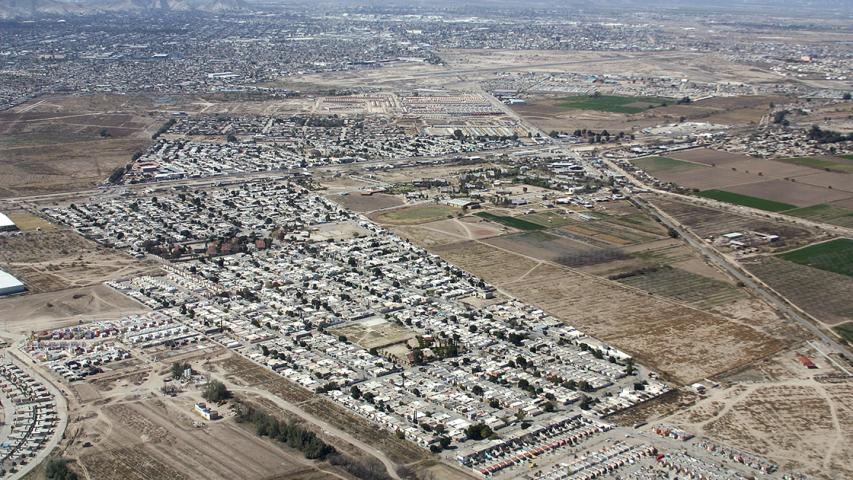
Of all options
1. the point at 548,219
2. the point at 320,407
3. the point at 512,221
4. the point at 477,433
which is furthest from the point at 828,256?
the point at 320,407

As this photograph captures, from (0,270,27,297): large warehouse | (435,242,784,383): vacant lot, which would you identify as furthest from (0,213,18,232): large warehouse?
(435,242,784,383): vacant lot

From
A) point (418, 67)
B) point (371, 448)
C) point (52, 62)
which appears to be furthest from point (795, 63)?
point (371, 448)

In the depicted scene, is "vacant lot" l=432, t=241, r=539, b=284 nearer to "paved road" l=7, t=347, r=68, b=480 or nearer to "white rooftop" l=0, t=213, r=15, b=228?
"paved road" l=7, t=347, r=68, b=480

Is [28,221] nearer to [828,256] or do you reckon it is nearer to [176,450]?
[176,450]

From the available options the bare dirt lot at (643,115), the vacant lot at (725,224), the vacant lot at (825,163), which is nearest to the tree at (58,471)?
the vacant lot at (725,224)

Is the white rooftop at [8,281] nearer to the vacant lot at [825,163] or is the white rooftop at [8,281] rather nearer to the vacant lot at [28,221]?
the vacant lot at [28,221]

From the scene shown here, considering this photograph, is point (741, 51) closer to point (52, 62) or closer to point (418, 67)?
point (418, 67)

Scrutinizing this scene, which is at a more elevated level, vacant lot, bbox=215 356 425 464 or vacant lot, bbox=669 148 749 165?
vacant lot, bbox=215 356 425 464
